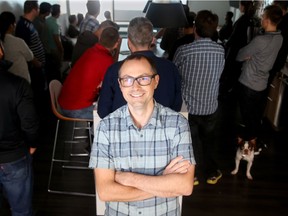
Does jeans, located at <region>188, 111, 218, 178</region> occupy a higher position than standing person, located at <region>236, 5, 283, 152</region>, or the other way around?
standing person, located at <region>236, 5, 283, 152</region>

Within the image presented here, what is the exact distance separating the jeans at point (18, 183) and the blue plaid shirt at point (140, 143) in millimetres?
698

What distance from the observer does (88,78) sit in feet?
8.77

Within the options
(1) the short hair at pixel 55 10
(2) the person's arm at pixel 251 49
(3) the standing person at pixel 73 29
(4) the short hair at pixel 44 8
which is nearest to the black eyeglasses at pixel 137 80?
(2) the person's arm at pixel 251 49

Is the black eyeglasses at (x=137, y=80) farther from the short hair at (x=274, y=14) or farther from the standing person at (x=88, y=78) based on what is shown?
the short hair at (x=274, y=14)

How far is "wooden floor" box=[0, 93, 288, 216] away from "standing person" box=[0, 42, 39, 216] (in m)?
0.70

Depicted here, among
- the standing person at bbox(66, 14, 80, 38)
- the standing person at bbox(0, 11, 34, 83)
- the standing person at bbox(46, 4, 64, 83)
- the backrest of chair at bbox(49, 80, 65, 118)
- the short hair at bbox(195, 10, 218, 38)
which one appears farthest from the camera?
the standing person at bbox(66, 14, 80, 38)

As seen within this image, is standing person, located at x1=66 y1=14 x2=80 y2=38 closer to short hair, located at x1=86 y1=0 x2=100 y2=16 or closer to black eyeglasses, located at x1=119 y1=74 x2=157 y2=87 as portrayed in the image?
short hair, located at x1=86 y1=0 x2=100 y2=16

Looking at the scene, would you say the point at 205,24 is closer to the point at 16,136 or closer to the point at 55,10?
the point at 16,136

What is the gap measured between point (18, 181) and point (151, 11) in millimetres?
1845

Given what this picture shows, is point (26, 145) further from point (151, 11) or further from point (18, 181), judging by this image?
point (151, 11)

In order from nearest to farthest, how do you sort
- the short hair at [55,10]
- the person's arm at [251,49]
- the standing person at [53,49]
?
the person's arm at [251,49] → the standing person at [53,49] → the short hair at [55,10]

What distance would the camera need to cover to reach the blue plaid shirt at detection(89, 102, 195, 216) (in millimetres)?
1374

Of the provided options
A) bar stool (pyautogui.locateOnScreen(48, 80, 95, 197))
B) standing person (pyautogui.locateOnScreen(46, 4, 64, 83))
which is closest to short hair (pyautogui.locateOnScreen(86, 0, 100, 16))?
standing person (pyautogui.locateOnScreen(46, 4, 64, 83))

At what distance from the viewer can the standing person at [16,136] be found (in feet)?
5.56
